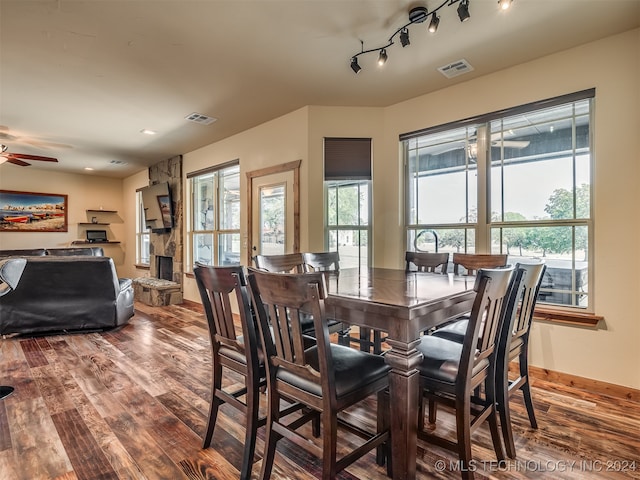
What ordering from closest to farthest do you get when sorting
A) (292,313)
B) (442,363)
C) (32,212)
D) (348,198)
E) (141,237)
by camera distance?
(292,313) < (442,363) < (348,198) < (32,212) < (141,237)

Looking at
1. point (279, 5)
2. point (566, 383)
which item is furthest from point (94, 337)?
point (566, 383)

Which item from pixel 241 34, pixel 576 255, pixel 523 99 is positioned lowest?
pixel 576 255

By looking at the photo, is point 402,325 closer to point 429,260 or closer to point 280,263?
point 280,263

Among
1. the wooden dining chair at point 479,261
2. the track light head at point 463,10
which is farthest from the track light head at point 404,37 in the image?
the wooden dining chair at point 479,261

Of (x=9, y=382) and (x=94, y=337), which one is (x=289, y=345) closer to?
(x=9, y=382)

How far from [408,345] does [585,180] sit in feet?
7.73

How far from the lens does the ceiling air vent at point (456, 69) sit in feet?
Answer: 9.49

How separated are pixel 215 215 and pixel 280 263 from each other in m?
3.23

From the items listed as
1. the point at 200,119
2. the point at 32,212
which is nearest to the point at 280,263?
the point at 200,119

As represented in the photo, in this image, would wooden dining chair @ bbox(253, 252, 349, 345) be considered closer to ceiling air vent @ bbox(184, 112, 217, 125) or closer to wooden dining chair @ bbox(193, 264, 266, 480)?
wooden dining chair @ bbox(193, 264, 266, 480)

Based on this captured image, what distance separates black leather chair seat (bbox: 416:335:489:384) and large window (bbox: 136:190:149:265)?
7.29 meters

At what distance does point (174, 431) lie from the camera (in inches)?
78.2

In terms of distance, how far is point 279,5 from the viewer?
2164 millimetres

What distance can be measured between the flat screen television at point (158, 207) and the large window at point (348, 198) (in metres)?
3.61
